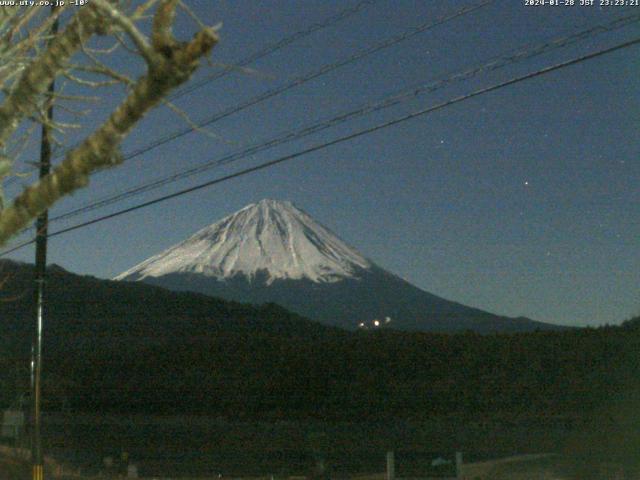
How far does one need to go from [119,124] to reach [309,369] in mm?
46544

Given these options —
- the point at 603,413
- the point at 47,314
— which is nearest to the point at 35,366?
the point at 603,413

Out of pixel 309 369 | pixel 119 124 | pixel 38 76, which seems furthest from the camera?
pixel 309 369

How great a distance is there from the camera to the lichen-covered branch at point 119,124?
4008 mm

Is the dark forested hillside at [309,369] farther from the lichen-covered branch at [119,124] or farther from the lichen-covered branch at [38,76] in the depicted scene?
the lichen-covered branch at [119,124]

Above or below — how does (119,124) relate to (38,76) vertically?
below

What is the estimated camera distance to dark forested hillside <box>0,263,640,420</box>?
138 ft

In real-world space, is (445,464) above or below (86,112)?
below

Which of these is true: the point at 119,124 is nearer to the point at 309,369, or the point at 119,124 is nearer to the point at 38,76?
the point at 38,76

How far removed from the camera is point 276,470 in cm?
2720

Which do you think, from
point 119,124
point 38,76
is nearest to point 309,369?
point 38,76

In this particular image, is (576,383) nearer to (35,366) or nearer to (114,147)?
(35,366)

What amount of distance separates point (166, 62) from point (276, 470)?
2429 centimetres

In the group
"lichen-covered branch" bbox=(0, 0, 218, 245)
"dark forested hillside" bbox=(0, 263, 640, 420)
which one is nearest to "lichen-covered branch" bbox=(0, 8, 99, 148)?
"lichen-covered branch" bbox=(0, 0, 218, 245)

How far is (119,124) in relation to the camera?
4.24 m
